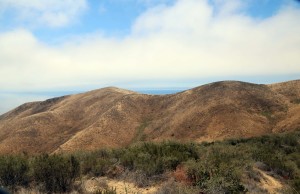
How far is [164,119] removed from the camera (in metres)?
71.3

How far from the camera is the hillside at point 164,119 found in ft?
201

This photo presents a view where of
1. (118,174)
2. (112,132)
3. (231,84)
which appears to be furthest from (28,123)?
(118,174)

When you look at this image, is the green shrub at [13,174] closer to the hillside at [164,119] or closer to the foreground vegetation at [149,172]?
the foreground vegetation at [149,172]

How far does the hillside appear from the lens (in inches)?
2416

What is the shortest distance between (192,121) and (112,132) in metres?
15.2

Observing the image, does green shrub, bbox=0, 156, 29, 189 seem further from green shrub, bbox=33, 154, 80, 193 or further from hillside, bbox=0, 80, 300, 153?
hillside, bbox=0, 80, 300, 153

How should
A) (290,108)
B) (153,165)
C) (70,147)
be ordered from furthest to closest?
1. (290,108)
2. (70,147)
3. (153,165)

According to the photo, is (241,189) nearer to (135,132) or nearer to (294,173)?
(294,173)

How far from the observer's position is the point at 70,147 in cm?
6084

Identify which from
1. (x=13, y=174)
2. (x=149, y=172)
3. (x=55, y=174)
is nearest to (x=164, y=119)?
(x=149, y=172)

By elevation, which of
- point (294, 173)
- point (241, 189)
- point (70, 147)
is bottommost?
point (70, 147)

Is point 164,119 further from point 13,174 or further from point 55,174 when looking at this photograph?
point 55,174

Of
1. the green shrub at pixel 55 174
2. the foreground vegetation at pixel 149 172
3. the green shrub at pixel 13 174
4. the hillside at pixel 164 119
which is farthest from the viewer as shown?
the hillside at pixel 164 119

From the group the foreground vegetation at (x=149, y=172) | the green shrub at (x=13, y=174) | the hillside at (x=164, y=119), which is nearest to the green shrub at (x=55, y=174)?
the foreground vegetation at (x=149, y=172)
